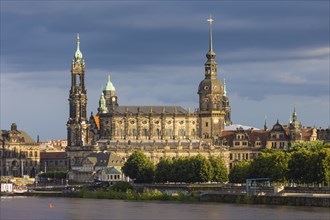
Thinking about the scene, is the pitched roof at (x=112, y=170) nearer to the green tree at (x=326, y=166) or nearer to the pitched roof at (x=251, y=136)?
the pitched roof at (x=251, y=136)

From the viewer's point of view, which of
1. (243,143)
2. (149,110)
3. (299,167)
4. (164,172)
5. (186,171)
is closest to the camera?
(299,167)

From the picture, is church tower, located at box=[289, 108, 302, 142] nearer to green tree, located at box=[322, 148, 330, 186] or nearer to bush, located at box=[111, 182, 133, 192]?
bush, located at box=[111, 182, 133, 192]

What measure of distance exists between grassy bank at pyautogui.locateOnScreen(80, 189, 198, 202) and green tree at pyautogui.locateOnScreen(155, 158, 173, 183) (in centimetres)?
741

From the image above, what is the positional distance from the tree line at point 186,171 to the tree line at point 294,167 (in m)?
11.7

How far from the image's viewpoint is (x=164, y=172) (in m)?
147

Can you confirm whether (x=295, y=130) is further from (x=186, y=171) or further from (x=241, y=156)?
(x=186, y=171)

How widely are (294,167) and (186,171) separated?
2789 centimetres

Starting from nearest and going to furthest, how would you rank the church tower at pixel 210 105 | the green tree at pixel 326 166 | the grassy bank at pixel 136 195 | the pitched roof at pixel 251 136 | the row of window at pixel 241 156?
the green tree at pixel 326 166 → the grassy bank at pixel 136 195 → the row of window at pixel 241 156 → the pitched roof at pixel 251 136 → the church tower at pixel 210 105

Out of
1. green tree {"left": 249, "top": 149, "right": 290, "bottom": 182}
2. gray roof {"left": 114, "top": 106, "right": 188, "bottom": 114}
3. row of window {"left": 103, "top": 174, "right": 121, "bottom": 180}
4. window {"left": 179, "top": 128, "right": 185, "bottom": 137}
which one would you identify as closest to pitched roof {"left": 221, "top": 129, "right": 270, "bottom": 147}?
window {"left": 179, "top": 128, "right": 185, "bottom": 137}

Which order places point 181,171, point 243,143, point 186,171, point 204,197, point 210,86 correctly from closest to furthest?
point 204,197, point 186,171, point 181,171, point 243,143, point 210,86

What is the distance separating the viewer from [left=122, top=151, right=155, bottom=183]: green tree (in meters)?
153

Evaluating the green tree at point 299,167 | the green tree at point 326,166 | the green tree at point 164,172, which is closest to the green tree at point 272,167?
the green tree at point 299,167

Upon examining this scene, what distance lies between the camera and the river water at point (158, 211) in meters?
89.1

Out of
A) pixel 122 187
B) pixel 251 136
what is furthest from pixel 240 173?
pixel 251 136
